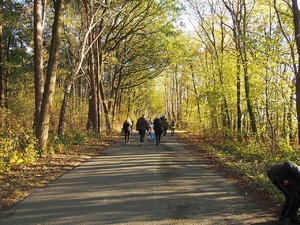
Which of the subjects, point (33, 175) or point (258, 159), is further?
point (258, 159)

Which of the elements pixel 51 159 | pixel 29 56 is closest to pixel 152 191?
pixel 51 159

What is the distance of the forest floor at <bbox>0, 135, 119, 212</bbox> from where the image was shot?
18.5ft

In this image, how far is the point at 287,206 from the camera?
13.7 ft

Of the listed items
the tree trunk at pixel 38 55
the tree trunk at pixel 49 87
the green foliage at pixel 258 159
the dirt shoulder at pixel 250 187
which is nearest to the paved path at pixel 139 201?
the dirt shoulder at pixel 250 187

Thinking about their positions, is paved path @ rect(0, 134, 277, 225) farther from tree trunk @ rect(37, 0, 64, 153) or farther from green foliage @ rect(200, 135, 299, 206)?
tree trunk @ rect(37, 0, 64, 153)

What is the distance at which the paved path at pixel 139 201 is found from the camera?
170 inches

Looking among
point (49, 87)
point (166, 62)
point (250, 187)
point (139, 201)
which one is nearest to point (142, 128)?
point (49, 87)

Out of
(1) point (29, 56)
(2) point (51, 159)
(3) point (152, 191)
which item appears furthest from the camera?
(1) point (29, 56)

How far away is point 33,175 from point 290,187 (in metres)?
6.51

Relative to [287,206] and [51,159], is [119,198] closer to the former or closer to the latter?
[287,206]

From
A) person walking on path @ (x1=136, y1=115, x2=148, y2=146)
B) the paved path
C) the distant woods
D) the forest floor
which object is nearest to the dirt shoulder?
the paved path

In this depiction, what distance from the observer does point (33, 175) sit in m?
7.41

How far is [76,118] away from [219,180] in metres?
14.7

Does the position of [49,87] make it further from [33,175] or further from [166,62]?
[166,62]
